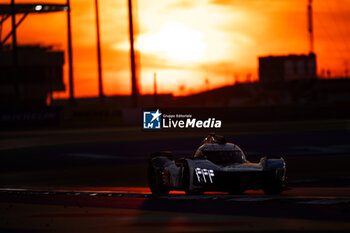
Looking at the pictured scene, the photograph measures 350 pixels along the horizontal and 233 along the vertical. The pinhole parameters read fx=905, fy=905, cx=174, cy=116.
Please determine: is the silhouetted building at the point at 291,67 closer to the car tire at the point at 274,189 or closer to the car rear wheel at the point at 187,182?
the car rear wheel at the point at 187,182

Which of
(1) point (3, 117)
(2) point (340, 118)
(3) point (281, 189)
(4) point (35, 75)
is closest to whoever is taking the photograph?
(3) point (281, 189)

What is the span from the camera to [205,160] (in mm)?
18734

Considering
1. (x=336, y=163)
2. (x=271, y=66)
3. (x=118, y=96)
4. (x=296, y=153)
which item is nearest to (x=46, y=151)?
(x=296, y=153)

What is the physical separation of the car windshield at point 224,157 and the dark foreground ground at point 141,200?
727 mm

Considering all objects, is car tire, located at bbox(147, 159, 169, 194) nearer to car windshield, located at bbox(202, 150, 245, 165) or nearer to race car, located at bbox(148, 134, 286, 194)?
race car, located at bbox(148, 134, 286, 194)

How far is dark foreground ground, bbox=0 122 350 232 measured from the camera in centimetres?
1318

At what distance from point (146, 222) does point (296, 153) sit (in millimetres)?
26252

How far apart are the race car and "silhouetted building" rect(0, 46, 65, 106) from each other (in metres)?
98.3

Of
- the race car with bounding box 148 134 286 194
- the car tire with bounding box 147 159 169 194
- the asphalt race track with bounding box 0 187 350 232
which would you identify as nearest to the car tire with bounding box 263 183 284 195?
the race car with bounding box 148 134 286 194

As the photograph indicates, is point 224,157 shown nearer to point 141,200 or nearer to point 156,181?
point 141,200

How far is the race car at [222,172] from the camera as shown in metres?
18.1

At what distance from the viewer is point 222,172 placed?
18219 millimetres

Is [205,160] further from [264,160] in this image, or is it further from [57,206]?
[57,206]

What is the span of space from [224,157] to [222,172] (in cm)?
71
